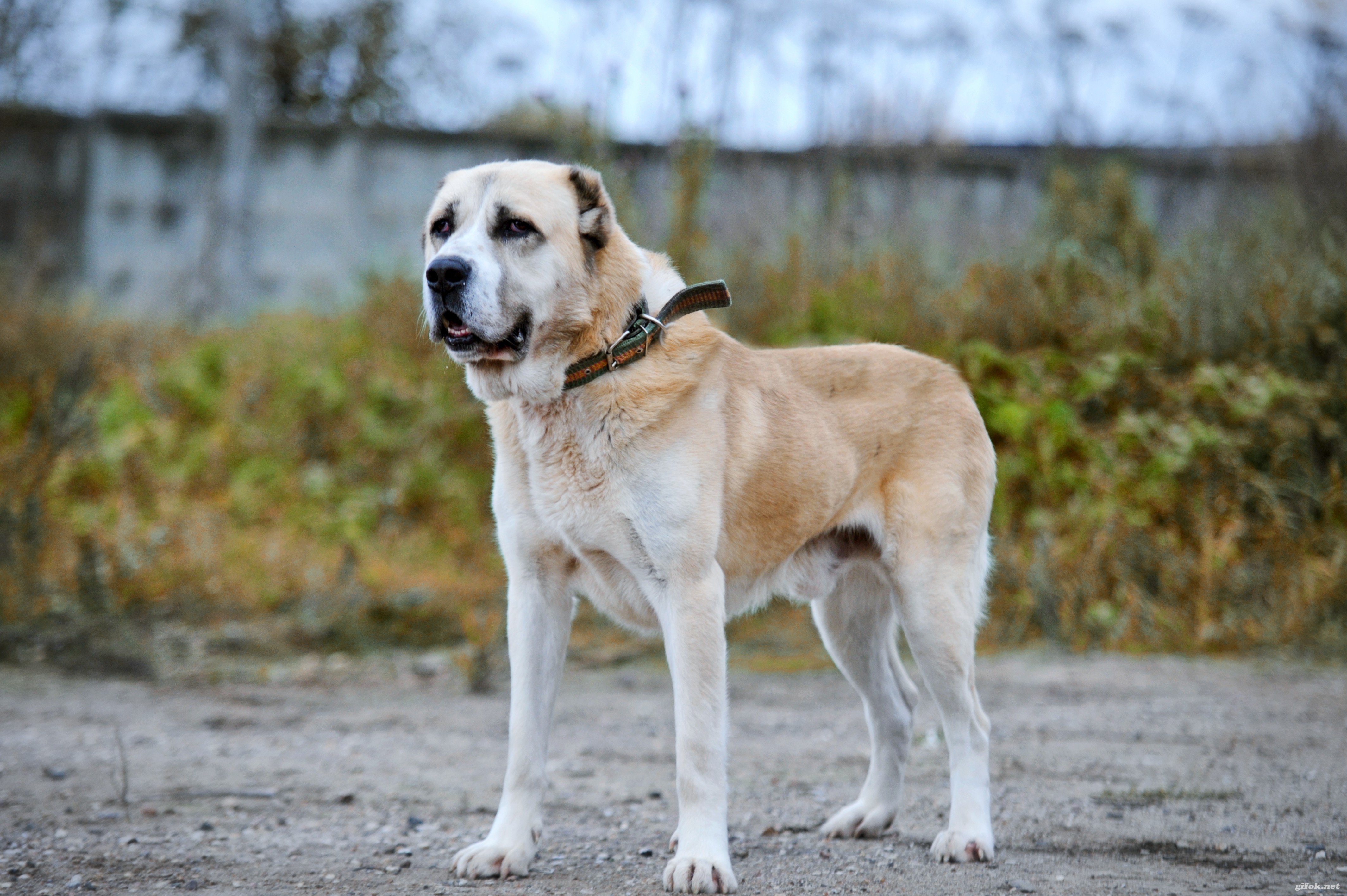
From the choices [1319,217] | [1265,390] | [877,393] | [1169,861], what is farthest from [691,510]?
[1319,217]

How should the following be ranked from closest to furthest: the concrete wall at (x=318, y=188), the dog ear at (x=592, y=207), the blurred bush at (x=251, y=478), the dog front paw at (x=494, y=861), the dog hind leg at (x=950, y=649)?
the dog front paw at (x=494, y=861) → the dog ear at (x=592, y=207) → the dog hind leg at (x=950, y=649) → the blurred bush at (x=251, y=478) → the concrete wall at (x=318, y=188)

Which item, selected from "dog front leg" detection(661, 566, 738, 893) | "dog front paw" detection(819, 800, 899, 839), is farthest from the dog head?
"dog front paw" detection(819, 800, 899, 839)

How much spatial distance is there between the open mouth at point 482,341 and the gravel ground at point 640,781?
1.36 metres

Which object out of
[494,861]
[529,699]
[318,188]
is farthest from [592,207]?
[318,188]

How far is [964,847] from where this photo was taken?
9.84 ft

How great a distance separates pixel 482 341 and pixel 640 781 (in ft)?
6.08

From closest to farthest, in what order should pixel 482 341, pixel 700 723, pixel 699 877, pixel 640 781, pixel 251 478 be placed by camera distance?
pixel 699 877, pixel 700 723, pixel 482 341, pixel 640 781, pixel 251 478

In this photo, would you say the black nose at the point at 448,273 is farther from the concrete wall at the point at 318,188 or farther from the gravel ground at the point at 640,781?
the concrete wall at the point at 318,188

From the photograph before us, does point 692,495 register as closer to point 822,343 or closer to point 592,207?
point 592,207

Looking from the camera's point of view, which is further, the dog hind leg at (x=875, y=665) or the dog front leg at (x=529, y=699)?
the dog hind leg at (x=875, y=665)

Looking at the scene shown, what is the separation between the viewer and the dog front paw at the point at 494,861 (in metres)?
2.79

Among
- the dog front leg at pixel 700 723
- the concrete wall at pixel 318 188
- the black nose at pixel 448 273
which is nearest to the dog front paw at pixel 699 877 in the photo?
the dog front leg at pixel 700 723

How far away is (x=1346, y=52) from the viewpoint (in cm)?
871

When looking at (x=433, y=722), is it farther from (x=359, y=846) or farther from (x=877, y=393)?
(x=877, y=393)
